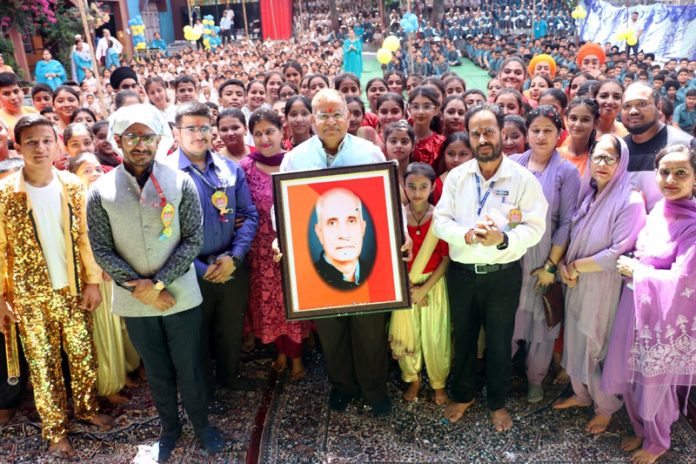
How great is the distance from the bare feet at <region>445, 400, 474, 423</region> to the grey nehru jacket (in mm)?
1786

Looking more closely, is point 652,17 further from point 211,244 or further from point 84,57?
point 211,244

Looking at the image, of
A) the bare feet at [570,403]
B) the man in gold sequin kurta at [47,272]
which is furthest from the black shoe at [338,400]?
the man in gold sequin kurta at [47,272]

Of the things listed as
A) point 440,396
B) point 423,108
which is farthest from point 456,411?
point 423,108

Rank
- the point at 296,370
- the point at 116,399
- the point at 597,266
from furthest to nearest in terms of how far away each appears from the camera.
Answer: the point at 296,370
the point at 116,399
the point at 597,266

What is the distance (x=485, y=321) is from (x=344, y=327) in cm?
86

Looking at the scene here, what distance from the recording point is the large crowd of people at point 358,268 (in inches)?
111

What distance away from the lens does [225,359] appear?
148 inches

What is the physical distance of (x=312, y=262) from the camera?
9.81ft

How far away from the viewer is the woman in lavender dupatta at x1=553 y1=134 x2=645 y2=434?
2.96 meters

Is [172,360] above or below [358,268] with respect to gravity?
below

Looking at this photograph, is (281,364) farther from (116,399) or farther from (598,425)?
(598,425)

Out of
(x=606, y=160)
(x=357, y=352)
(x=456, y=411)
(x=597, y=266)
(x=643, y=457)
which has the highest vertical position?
(x=606, y=160)

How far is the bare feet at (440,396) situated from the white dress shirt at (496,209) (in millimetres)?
1053

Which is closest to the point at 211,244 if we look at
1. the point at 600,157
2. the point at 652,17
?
the point at 600,157
